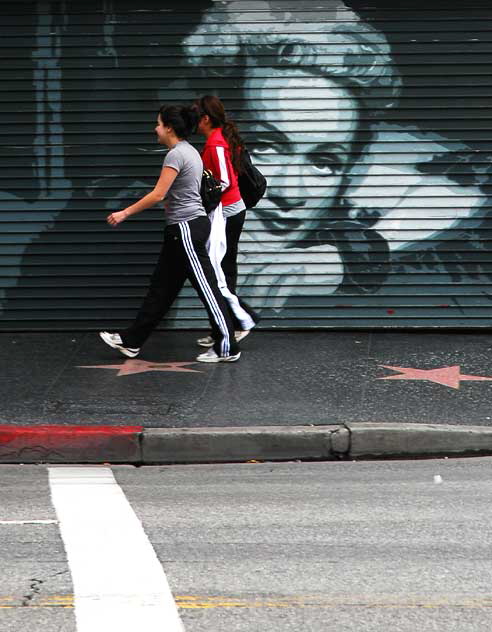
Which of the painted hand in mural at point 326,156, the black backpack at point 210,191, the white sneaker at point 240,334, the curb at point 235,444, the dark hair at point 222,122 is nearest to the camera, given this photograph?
the curb at point 235,444

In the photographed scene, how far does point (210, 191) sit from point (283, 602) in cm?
495

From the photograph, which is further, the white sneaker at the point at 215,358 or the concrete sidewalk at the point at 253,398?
the white sneaker at the point at 215,358

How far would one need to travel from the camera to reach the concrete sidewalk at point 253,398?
7.77 meters

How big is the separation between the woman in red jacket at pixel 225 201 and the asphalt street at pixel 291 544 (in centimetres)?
249

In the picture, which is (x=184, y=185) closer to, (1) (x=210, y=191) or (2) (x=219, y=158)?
(1) (x=210, y=191)

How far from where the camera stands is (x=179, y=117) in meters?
9.26

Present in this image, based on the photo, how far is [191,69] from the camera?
10680 mm

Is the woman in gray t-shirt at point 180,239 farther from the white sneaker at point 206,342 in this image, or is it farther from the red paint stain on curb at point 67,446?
the red paint stain on curb at point 67,446

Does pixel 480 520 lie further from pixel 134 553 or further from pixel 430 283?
pixel 430 283

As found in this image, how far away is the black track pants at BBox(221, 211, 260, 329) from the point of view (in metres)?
9.93

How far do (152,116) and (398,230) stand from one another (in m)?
2.31

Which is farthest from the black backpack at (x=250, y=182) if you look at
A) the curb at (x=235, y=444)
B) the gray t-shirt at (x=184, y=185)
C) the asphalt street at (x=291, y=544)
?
the asphalt street at (x=291, y=544)

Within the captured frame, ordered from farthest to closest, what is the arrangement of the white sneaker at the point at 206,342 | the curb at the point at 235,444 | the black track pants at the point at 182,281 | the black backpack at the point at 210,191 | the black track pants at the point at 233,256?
the white sneaker at the point at 206,342
the black track pants at the point at 233,256
the black backpack at the point at 210,191
the black track pants at the point at 182,281
the curb at the point at 235,444

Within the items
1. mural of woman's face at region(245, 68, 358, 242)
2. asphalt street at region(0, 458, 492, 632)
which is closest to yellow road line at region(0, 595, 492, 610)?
asphalt street at region(0, 458, 492, 632)
